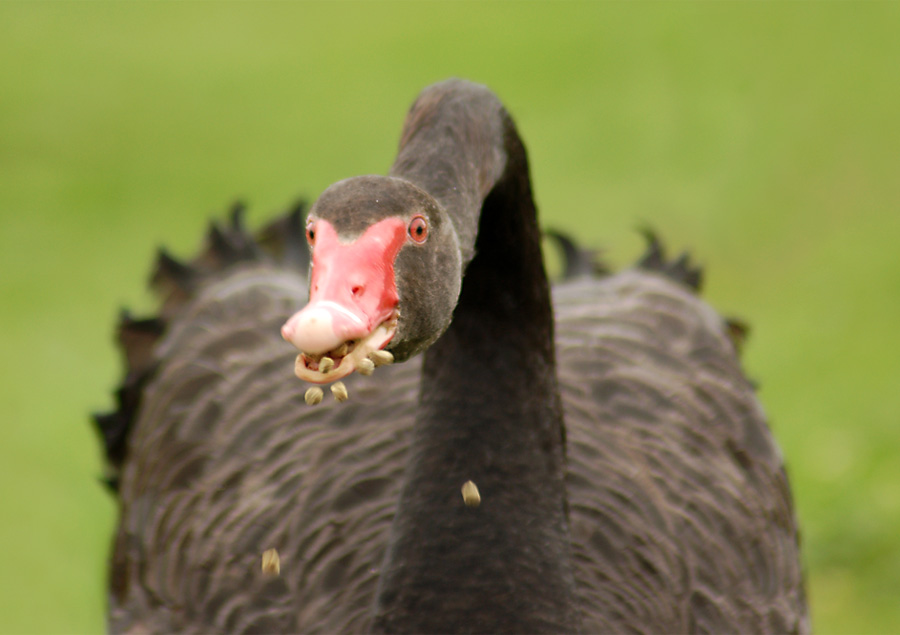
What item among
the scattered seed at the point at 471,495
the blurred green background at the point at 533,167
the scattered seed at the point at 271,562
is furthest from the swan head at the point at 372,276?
the blurred green background at the point at 533,167

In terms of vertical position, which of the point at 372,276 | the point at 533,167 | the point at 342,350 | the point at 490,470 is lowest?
the point at 342,350

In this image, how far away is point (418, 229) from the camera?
192 cm

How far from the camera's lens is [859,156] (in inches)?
368

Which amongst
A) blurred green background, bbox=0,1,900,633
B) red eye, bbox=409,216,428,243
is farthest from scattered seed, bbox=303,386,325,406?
blurred green background, bbox=0,1,900,633

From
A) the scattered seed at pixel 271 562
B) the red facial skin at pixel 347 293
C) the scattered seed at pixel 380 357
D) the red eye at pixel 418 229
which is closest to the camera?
the red facial skin at pixel 347 293

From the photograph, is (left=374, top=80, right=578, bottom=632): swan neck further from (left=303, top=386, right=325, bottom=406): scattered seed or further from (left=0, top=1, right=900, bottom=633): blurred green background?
(left=0, top=1, right=900, bottom=633): blurred green background

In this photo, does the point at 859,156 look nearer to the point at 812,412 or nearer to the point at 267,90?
the point at 812,412

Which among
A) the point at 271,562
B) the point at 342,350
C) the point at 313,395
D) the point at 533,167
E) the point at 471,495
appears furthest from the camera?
the point at 533,167

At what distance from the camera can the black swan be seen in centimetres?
203

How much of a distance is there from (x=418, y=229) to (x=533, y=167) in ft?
23.2

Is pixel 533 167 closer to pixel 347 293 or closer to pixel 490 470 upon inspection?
pixel 490 470

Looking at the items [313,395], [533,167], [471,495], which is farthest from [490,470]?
[533,167]

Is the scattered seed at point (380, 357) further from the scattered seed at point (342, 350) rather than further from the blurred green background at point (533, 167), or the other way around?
the blurred green background at point (533, 167)

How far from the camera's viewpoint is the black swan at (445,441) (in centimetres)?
203
